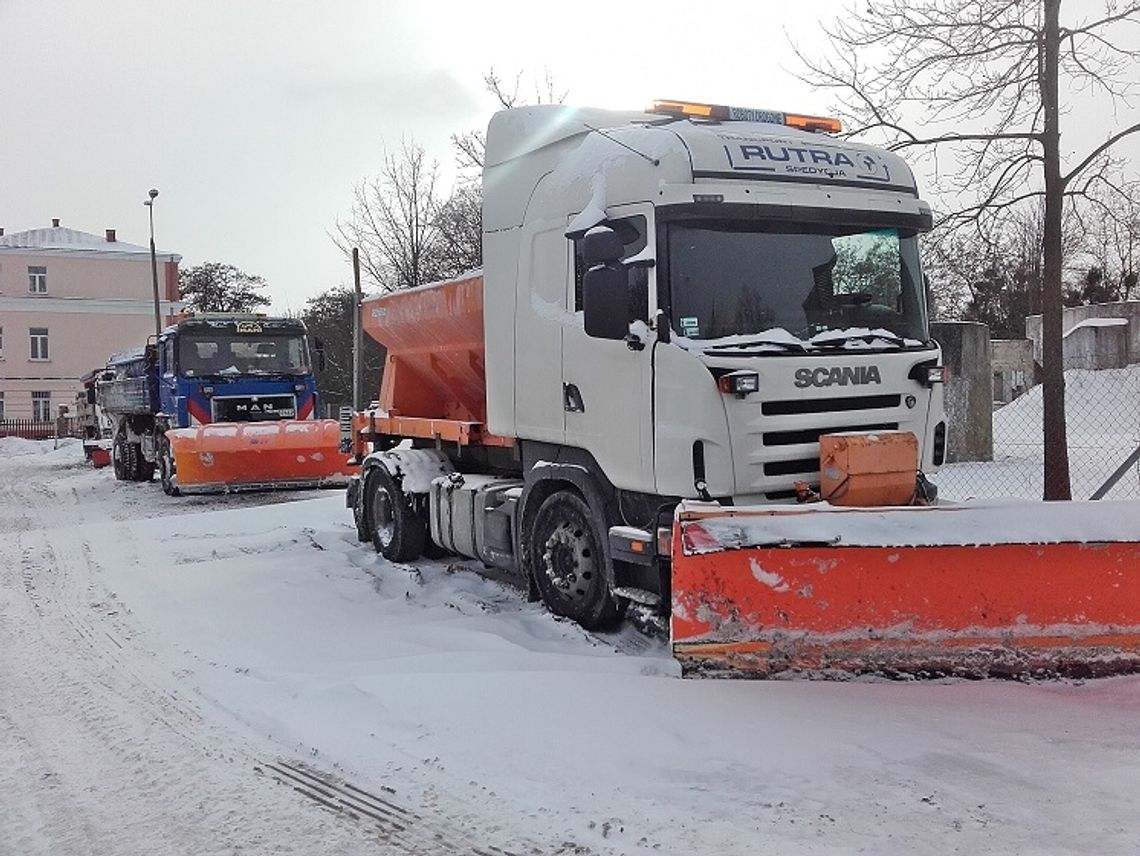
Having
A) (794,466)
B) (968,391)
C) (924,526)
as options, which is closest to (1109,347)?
(968,391)

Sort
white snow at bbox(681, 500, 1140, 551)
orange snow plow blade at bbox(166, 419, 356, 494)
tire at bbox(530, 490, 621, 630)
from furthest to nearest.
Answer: orange snow plow blade at bbox(166, 419, 356, 494), tire at bbox(530, 490, 621, 630), white snow at bbox(681, 500, 1140, 551)

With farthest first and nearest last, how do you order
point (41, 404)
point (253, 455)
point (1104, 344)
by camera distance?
point (41, 404), point (1104, 344), point (253, 455)

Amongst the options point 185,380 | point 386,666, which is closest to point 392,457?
point 386,666

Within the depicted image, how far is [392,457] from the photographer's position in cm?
962

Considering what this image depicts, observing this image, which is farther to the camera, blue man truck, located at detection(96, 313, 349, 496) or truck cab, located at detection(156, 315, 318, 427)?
truck cab, located at detection(156, 315, 318, 427)

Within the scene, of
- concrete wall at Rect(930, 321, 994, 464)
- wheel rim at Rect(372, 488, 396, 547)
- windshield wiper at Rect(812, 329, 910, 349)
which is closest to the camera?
windshield wiper at Rect(812, 329, 910, 349)

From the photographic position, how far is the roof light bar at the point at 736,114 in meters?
6.58

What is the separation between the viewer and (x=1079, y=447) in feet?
47.2

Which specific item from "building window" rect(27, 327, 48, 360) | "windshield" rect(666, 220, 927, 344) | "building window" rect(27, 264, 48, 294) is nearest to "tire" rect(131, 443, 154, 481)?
"windshield" rect(666, 220, 927, 344)

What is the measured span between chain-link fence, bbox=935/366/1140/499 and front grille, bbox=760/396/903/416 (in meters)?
3.35

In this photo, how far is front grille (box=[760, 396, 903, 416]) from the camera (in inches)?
223

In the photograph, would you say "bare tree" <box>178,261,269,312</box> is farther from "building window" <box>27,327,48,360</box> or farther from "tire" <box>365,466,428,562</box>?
"tire" <box>365,466,428,562</box>

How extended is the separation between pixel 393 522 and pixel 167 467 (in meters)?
8.98

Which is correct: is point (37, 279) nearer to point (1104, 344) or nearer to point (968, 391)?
point (1104, 344)
